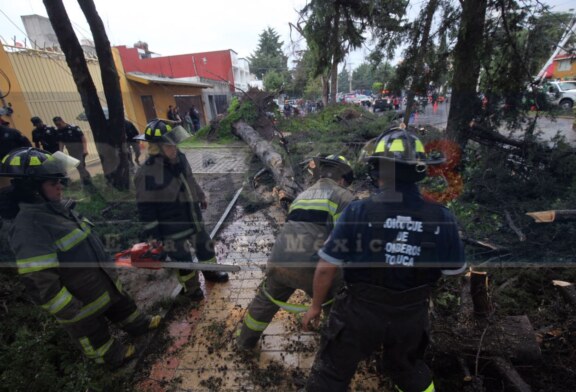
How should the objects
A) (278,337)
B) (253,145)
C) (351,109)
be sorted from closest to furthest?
(278,337) < (253,145) < (351,109)

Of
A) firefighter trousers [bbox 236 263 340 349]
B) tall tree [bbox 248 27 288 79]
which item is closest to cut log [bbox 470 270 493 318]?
firefighter trousers [bbox 236 263 340 349]

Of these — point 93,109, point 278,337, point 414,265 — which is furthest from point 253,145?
point 414,265

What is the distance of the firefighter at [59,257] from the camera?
78.5 inches

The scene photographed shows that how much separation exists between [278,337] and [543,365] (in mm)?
2119

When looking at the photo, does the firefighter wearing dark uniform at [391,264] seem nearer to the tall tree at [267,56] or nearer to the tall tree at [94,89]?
the tall tree at [94,89]

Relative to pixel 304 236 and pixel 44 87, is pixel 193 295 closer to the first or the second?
pixel 304 236

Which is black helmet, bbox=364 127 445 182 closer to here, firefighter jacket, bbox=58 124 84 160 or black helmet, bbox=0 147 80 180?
black helmet, bbox=0 147 80 180

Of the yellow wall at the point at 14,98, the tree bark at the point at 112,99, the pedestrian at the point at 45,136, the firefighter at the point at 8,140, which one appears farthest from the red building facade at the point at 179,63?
the firefighter at the point at 8,140

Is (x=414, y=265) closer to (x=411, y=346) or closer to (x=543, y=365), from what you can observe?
(x=411, y=346)

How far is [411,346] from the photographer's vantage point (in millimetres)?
A: 1787

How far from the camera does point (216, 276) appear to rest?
12.1 feet

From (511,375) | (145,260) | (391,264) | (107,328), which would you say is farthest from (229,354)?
(511,375)

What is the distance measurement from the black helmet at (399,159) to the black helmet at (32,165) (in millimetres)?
2217

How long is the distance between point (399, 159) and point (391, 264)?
60 cm
